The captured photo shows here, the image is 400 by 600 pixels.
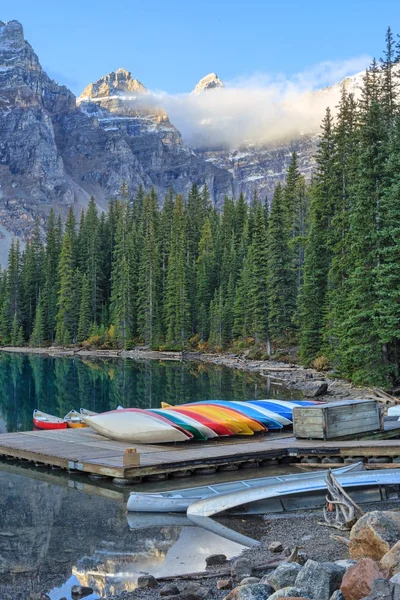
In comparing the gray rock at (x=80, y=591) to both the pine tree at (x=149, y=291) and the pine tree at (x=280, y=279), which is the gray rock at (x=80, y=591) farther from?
the pine tree at (x=149, y=291)

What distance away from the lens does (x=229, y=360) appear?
61.1m

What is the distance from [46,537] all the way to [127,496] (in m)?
2.93

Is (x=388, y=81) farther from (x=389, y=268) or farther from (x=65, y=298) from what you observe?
(x=65, y=298)

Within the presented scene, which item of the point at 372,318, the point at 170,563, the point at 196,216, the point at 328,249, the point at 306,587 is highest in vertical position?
the point at 196,216

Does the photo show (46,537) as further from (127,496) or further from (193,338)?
(193,338)

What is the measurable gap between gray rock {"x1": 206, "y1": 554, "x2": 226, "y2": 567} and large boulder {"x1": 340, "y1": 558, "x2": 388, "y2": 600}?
145 inches

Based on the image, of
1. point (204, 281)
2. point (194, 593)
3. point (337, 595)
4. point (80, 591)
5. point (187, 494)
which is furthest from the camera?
point (204, 281)

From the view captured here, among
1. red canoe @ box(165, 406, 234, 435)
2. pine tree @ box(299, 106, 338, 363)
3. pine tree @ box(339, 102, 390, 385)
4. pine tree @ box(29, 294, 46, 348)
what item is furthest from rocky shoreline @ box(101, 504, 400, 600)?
pine tree @ box(29, 294, 46, 348)

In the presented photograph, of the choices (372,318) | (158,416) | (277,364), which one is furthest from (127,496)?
(277,364)

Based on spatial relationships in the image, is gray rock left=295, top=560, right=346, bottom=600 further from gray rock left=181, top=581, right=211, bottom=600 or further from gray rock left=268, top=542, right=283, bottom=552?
gray rock left=268, top=542, right=283, bottom=552

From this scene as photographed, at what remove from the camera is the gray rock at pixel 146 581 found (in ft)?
32.7

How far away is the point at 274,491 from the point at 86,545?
408 centimetres

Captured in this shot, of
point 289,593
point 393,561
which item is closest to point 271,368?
point 393,561

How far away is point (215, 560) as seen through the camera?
424 inches
